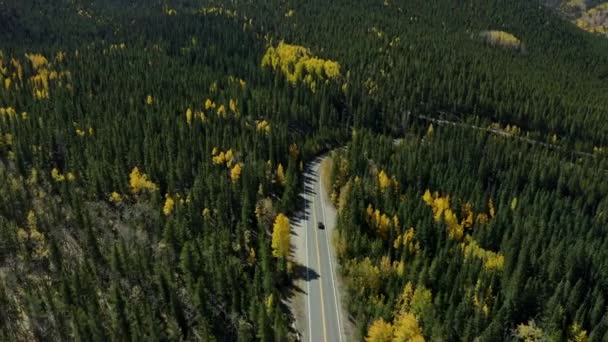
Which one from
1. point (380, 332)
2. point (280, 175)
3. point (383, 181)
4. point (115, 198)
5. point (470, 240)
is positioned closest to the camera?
point (380, 332)

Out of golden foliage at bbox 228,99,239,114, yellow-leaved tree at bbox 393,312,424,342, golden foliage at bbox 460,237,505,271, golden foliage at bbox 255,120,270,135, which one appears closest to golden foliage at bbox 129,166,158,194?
golden foliage at bbox 255,120,270,135

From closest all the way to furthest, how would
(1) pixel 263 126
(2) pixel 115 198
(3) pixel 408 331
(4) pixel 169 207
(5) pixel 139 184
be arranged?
(3) pixel 408 331 < (4) pixel 169 207 < (2) pixel 115 198 < (5) pixel 139 184 < (1) pixel 263 126

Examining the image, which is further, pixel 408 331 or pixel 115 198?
pixel 115 198

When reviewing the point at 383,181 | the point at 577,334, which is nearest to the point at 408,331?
the point at 577,334

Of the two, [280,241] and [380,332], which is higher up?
[280,241]

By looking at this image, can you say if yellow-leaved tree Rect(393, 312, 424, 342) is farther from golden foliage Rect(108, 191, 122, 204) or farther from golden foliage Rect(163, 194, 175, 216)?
golden foliage Rect(108, 191, 122, 204)

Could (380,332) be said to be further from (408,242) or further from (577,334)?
(577,334)
